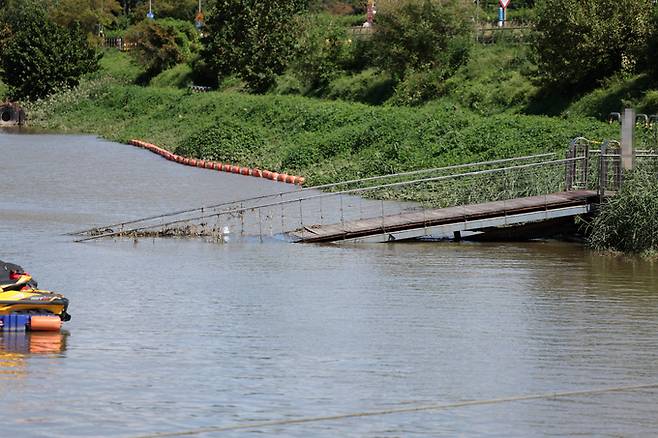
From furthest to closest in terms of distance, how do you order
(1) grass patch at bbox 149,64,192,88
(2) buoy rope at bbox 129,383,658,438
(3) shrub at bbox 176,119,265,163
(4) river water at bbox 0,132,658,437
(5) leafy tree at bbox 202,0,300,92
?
(1) grass patch at bbox 149,64,192,88 < (5) leafy tree at bbox 202,0,300,92 < (3) shrub at bbox 176,119,265,163 < (4) river water at bbox 0,132,658,437 < (2) buoy rope at bbox 129,383,658,438

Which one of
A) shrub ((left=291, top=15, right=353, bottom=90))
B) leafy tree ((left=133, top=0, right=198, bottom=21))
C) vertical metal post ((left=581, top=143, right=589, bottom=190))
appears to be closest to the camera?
vertical metal post ((left=581, top=143, right=589, bottom=190))

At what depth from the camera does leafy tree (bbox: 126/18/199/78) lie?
8356cm

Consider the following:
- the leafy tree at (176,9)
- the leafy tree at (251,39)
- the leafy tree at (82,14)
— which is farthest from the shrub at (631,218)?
the leafy tree at (176,9)

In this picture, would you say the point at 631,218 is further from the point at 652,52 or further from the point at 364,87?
the point at 364,87

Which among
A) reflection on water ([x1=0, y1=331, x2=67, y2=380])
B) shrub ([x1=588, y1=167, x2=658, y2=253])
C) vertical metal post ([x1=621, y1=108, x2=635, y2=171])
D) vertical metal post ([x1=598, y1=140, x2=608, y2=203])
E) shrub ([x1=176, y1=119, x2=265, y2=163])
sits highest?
shrub ([x1=176, y1=119, x2=265, y2=163])

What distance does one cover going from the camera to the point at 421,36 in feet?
184

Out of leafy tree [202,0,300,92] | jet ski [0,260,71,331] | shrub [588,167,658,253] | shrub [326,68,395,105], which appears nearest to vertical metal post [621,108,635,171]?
shrub [588,167,658,253]

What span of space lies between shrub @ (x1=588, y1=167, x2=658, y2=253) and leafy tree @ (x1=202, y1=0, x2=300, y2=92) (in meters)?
43.7

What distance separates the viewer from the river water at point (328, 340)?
590 inches

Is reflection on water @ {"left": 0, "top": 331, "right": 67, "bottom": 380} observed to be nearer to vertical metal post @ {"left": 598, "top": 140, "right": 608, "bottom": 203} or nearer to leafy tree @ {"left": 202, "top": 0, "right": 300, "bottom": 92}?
vertical metal post @ {"left": 598, "top": 140, "right": 608, "bottom": 203}

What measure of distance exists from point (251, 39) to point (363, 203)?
36246 mm

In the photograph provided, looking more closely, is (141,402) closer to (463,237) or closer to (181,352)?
(181,352)

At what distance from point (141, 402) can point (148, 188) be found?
2574cm

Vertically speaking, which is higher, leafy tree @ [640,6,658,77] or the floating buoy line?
leafy tree @ [640,6,658,77]
